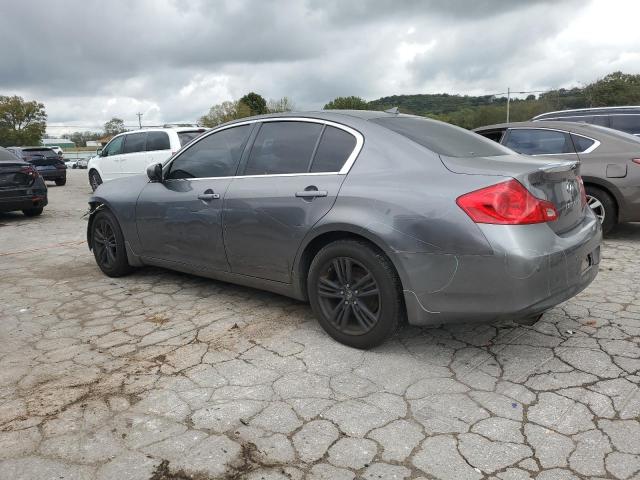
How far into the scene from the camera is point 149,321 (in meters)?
4.07

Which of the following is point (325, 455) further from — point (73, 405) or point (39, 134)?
point (39, 134)

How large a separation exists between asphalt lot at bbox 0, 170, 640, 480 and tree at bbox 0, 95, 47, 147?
80457mm

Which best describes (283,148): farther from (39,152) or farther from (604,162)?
(39,152)

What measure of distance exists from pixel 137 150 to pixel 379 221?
10.6m

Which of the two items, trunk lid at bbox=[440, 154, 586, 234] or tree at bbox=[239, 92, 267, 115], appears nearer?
trunk lid at bbox=[440, 154, 586, 234]

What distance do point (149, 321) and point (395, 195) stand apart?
7.15 ft

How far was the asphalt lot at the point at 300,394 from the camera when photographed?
7.54 feet

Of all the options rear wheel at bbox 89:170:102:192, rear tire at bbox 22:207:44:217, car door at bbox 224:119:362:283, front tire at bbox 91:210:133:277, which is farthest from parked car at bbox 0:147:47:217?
car door at bbox 224:119:362:283

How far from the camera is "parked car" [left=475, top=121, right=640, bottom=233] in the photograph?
6133 mm

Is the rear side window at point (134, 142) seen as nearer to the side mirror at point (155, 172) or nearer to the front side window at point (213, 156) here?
the side mirror at point (155, 172)

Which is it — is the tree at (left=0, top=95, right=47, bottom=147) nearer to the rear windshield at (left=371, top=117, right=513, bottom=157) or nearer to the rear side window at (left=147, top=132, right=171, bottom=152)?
the rear side window at (left=147, top=132, right=171, bottom=152)

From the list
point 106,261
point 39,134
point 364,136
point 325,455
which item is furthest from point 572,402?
point 39,134

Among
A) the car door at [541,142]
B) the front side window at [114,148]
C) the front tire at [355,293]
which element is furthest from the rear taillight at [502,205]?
the front side window at [114,148]

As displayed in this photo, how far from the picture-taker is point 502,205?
2.85 meters
